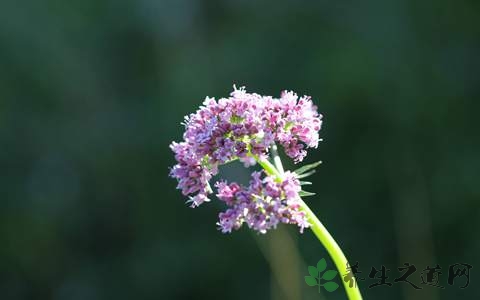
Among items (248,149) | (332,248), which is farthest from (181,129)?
(332,248)

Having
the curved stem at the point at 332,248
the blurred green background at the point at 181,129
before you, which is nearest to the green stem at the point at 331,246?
the curved stem at the point at 332,248

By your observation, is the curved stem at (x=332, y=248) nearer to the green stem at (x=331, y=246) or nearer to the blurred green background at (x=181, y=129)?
the green stem at (x=331, y=246)

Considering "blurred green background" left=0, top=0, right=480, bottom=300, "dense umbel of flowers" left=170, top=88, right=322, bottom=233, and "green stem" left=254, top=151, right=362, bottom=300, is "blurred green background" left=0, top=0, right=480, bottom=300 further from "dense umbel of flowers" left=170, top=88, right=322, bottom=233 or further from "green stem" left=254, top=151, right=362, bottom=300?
"green stem" left=254, top=151, right=362, bottom=300

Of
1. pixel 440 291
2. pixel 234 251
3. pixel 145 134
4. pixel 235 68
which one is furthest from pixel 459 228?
pixel 145 134

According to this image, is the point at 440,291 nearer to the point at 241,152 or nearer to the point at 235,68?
the point at 235,68

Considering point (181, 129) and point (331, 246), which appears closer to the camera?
point (331, 246)

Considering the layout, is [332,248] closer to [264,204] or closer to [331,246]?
[331,246]
